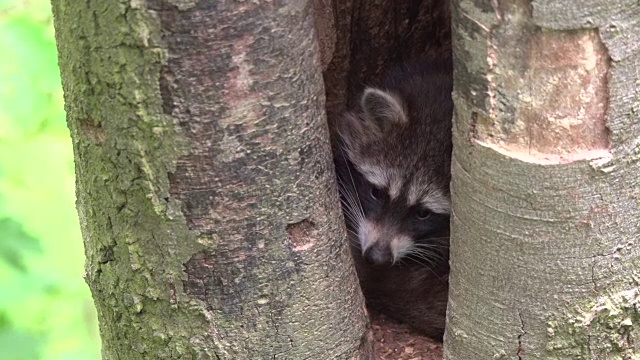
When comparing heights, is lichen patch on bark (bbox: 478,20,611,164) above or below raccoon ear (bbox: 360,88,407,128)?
above

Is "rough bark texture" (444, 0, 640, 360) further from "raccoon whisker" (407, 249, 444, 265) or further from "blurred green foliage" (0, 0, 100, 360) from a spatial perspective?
"raccoon whisker" (407, 249, 444, 265)

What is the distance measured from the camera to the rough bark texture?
1714 mm

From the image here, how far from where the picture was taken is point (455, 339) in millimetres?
2172

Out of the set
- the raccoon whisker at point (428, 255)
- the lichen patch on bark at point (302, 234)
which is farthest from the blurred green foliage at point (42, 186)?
the raccoon whisker at point (428, 255)

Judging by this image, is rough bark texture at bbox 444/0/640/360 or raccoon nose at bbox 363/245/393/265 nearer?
rough bark texture at bbox 444/0/640/360

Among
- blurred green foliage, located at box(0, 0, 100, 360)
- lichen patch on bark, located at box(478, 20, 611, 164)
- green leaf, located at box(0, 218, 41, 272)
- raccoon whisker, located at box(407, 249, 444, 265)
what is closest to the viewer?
lichen patch on bark, located at box(478, 20, 611, 164)

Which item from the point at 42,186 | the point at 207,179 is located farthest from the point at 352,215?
the point at 207,179

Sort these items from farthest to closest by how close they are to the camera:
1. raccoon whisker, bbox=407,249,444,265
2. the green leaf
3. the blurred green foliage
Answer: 1. raccoon whisker, bbox=407,249,444,265
2. the blurred green foliage
3. the green leaf

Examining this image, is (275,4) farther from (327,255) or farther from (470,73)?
(327,255)

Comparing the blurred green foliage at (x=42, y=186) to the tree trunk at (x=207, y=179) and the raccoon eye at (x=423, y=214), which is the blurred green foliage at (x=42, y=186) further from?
the raccoon eye at (x=423, y=214)

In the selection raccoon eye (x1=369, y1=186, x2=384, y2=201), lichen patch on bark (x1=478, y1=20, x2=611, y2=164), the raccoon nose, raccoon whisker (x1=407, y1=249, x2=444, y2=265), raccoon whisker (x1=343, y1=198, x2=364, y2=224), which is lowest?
raccoon whisker (x1=407, y1=249, x2=444, y2=265)

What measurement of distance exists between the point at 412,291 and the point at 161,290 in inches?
48.7

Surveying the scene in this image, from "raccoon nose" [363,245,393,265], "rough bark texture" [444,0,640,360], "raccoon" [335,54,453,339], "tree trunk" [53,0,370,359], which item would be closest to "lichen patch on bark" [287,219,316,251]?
"tree trunk" [53,0,370,359]

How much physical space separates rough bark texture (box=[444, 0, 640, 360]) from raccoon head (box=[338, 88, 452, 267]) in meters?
1.16
